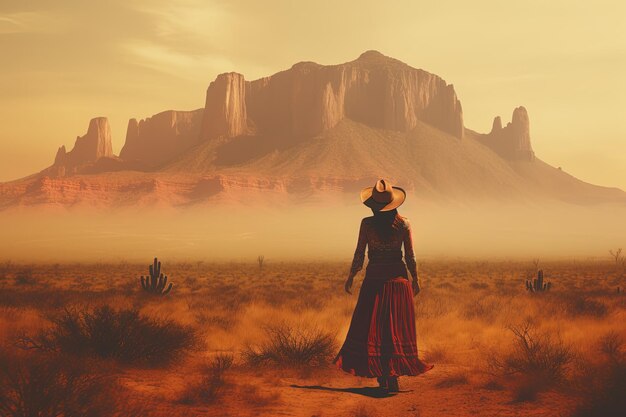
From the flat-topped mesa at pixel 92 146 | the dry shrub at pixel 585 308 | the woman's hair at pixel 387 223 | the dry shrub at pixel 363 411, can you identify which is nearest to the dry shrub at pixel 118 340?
the dry shrub at pixel 363 411

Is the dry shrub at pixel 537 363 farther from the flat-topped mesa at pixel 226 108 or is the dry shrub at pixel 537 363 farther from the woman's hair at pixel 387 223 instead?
the flat-topped mesa at pixel 226 108

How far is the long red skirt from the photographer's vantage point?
25.9 feet

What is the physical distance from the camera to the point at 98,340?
30.8ft

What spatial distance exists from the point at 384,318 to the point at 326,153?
116 m

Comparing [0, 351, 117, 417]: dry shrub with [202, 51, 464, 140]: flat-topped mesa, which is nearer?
[0, 351, 117, 417]: dry shrub

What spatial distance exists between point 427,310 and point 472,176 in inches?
4648

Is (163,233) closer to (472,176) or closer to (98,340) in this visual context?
(472,176)

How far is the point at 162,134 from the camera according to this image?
191250mm

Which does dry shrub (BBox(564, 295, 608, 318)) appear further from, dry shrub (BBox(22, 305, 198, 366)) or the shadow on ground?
dry shrub (BBox(22, 305, 198, 366))

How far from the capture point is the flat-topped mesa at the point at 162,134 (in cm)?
18675

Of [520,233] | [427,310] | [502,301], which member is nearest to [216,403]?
[427,310]

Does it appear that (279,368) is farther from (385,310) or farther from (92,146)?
(92,146)

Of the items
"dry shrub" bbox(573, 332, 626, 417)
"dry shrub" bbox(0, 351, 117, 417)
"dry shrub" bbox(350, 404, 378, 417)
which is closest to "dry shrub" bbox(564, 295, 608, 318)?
"dry shrub" bbox(573, 332, 626, 417)

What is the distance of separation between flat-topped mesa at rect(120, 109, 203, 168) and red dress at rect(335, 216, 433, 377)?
587 feet
